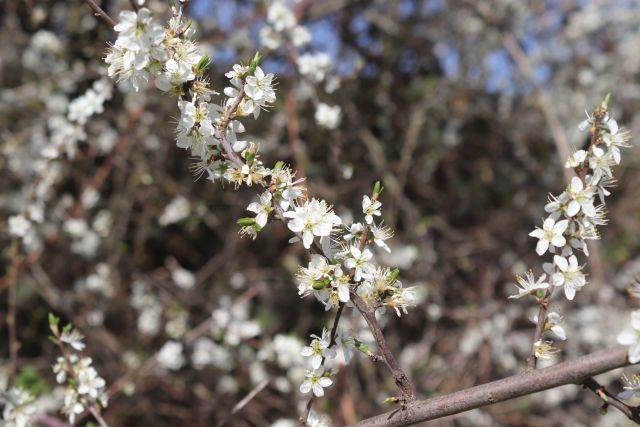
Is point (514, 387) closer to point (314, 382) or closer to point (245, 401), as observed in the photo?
point (314, 382)

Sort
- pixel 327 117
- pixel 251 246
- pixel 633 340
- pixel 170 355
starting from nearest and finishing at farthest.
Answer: pixel 633 340, pixel 327 117, pixel 170 355, pixel 251 246

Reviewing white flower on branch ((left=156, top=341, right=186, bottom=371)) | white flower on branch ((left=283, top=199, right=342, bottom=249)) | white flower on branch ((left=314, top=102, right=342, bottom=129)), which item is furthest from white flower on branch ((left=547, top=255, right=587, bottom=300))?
white flower on branch ((left=156, top=341, right=186, bottom=371))

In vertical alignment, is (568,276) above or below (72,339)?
above

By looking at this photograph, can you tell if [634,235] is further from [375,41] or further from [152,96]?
[152,96]

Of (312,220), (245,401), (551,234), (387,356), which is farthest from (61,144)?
(551,234)

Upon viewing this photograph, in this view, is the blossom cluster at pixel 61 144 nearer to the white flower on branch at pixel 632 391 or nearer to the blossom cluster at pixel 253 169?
Result: the blossom cluster at pixel 253 169

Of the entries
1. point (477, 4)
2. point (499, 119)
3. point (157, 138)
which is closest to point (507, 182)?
point (499, 119)

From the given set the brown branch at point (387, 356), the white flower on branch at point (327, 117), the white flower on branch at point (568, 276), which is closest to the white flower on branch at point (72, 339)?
the brown branch at point (387, 356)

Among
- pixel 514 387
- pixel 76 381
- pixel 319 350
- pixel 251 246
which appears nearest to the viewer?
pixel 514 387
